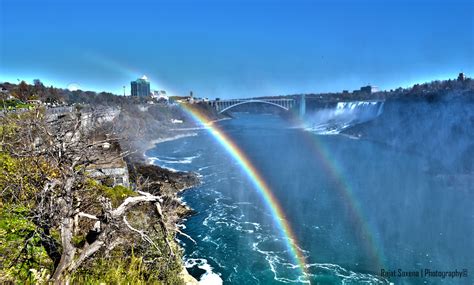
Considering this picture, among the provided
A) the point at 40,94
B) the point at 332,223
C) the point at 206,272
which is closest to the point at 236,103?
the point at 40,94

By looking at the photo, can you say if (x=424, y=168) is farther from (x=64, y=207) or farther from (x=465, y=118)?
(x=64, y=207)

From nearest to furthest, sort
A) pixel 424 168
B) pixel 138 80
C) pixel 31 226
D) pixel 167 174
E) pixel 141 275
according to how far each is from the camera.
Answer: pixel 141 275 → pixel 31 226 → pixel 167 174 → pixel 424 168 → pixel 138 80

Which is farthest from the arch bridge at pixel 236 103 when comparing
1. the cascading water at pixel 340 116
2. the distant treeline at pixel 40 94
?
the distant treeline at pixel 40 94

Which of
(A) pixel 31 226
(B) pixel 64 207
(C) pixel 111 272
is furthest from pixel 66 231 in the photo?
(A) pixel 31 226

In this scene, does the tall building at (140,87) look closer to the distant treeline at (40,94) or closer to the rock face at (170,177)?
the distant treeline at (40,94)

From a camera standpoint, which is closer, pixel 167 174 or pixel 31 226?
pixel 31 226

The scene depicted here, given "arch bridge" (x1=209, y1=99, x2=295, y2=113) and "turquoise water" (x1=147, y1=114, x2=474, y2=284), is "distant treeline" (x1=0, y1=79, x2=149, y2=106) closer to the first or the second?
"turquoise water" (x1=147, y1=114, x2=474, y2=284)

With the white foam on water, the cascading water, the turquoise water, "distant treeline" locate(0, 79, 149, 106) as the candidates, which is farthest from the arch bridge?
the white foam on water
